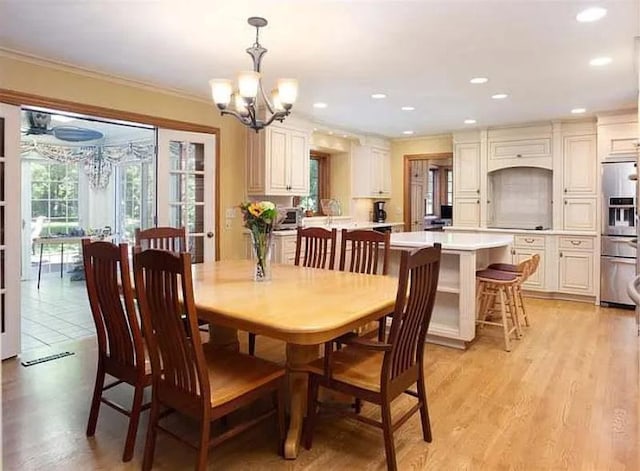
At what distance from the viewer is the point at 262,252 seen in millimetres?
2846

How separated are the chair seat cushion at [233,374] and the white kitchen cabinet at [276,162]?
10.0 feet

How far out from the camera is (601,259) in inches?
217

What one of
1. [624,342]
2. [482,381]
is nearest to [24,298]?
[482,381]

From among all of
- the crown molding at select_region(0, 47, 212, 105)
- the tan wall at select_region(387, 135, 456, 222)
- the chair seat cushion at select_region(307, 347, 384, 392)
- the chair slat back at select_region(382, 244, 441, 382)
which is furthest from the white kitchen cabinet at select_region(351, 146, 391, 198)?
the chair slat back at select_region(382, 244, 441, 382)

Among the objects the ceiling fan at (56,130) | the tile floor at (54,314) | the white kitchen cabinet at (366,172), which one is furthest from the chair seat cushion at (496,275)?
the ceiling fan at (56,130)

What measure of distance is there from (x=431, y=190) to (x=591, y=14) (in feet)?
22.5

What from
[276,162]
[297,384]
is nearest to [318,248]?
[297,384]

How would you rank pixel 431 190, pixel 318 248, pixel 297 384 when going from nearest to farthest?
pixel 297 384
pixel 318 248
pixel 431 190

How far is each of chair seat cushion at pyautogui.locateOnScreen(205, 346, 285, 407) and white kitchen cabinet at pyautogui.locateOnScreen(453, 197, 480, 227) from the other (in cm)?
513

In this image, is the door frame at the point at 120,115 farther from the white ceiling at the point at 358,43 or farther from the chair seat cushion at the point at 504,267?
the chair seat cushion at the point at 504,267

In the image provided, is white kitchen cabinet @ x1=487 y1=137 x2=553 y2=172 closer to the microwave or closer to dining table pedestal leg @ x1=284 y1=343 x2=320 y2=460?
the microwave

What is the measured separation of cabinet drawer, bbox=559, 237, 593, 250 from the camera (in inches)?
225

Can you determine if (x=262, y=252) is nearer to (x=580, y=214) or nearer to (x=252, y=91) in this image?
(x=252, y=91)

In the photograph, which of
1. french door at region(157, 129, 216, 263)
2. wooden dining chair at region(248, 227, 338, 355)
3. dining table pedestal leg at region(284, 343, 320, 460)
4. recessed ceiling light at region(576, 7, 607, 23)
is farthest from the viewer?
french door at region(157, 129, 216, 263)
